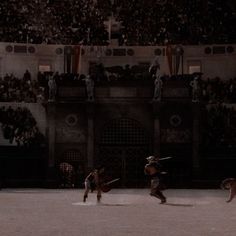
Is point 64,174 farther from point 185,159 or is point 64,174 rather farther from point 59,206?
point 59,206

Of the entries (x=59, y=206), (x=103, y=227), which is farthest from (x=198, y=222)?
(x=59, y=206)

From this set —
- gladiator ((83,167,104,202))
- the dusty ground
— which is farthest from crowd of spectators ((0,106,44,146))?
the dusty ground

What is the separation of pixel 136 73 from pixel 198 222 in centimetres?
2794

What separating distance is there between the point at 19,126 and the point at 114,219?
92.3ft

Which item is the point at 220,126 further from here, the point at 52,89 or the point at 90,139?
the point at 52,89

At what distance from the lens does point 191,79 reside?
4409 centimetres

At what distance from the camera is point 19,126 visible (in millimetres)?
46812

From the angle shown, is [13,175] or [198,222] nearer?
[198,222]

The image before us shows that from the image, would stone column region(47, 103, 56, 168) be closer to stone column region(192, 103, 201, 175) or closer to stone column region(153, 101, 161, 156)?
stone column region(153, 101, 161, 156)

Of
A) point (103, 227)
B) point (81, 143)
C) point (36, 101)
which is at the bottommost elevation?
point (103, 227)

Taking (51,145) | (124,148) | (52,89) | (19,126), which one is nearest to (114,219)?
(124,148)

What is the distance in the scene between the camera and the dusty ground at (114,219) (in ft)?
53.8

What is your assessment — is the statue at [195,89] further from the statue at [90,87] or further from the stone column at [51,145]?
the stone column at [51,145]

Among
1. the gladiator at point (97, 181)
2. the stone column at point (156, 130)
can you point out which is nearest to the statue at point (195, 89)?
the stone column at point (156, 130)
